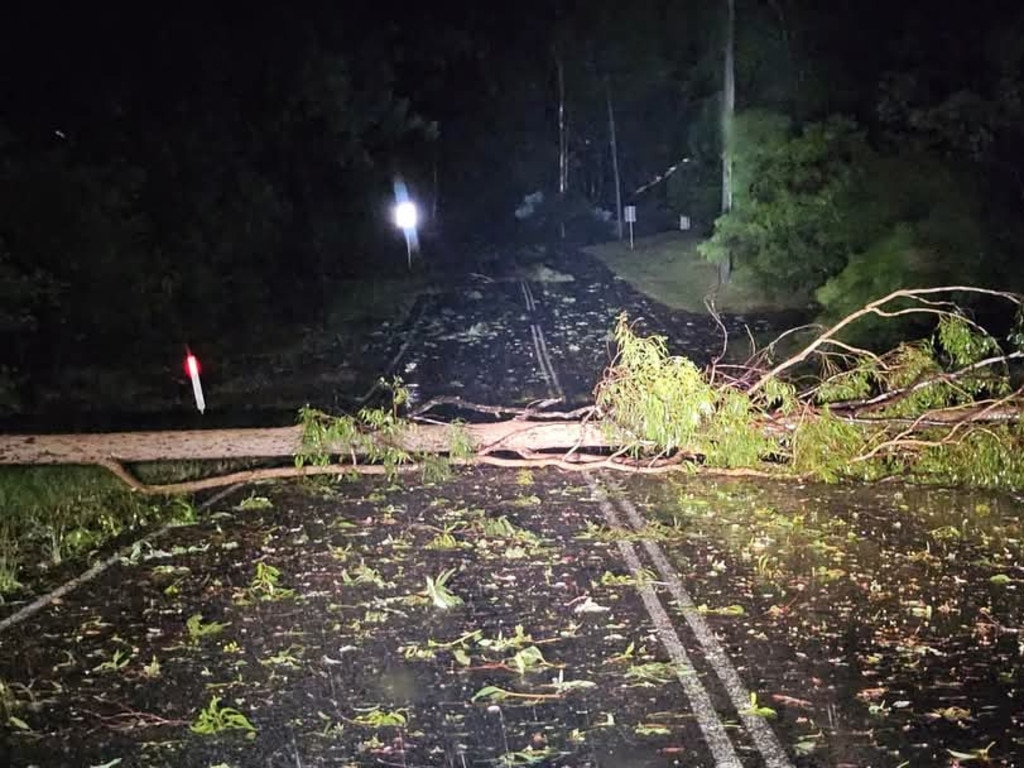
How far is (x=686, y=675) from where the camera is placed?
18.3 feet

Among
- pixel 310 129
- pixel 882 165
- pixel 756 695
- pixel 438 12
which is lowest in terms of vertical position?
pixel 756 695

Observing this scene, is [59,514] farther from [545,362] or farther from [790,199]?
[790,199]

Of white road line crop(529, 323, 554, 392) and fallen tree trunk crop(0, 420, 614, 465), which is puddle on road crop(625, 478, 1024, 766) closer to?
fallen tree trunk crop(0, 420, 614, 465)

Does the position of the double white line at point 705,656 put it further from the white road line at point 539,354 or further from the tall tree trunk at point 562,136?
the tall tree trunk at point 562,136

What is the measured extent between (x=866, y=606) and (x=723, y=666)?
1.32 metres

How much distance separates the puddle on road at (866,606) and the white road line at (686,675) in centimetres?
28

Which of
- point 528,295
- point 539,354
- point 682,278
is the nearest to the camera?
point 539,354

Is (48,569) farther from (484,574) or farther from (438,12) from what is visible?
(438,12)

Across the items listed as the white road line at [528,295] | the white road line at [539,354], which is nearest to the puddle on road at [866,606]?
the white road line at [539,354]

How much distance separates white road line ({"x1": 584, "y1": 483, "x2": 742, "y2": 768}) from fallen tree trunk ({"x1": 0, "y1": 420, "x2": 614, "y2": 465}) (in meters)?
2.07

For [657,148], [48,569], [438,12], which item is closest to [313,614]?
[48,569]

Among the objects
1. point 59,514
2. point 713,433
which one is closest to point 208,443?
point 59,514

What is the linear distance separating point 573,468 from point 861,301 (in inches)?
387

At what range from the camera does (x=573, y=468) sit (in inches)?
388
